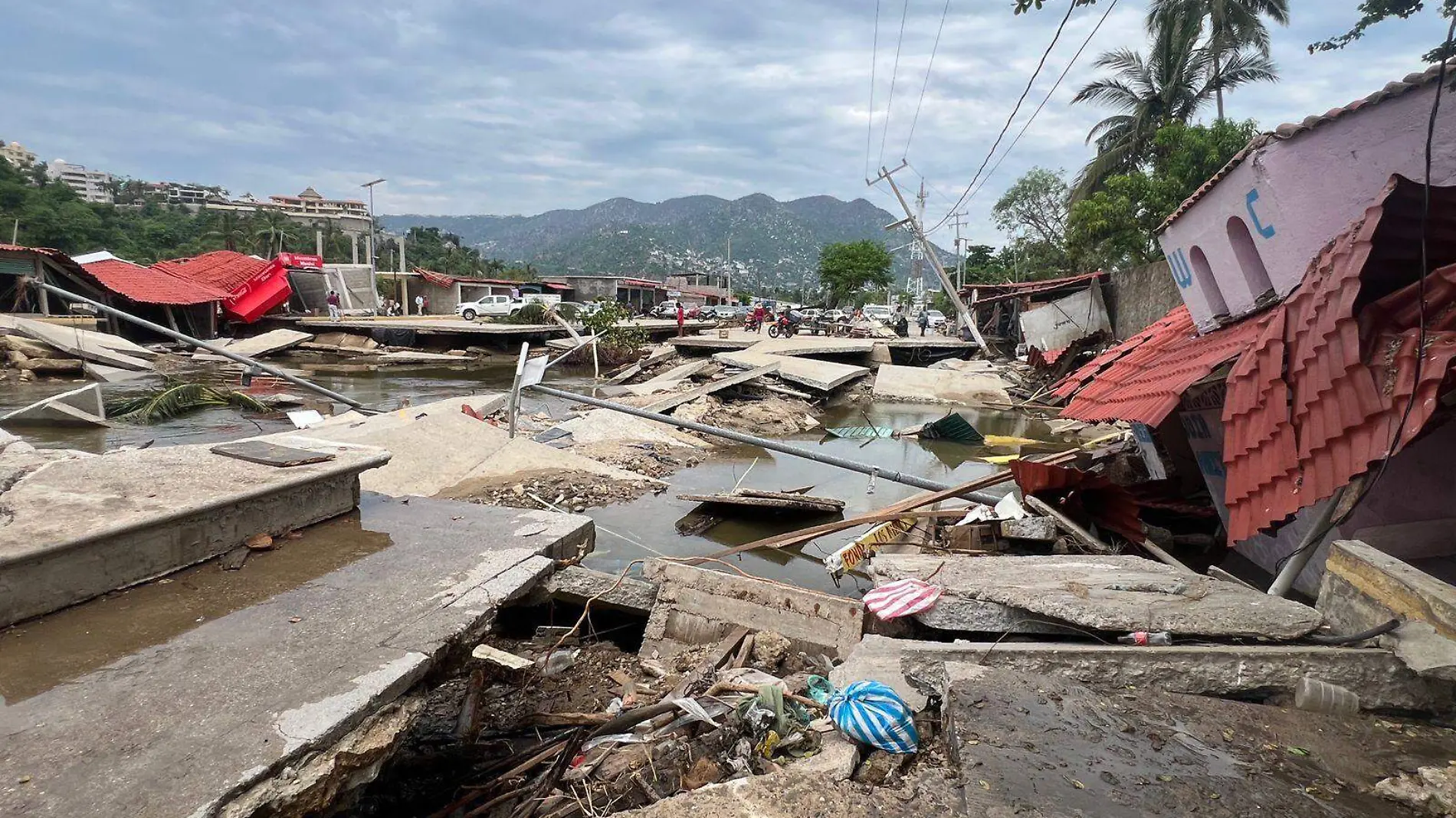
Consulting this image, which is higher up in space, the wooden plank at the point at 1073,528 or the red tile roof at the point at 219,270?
the red tile roof at the point at 219,270

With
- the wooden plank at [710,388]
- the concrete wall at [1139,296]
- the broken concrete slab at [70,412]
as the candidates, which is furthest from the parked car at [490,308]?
the concrete wall at [1139,296]

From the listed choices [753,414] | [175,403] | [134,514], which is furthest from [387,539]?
[175,403]

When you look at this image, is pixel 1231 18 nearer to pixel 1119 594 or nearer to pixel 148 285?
pixel 1119 594

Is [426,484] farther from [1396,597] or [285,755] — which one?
[1396,597]

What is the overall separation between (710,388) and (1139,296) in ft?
40.1

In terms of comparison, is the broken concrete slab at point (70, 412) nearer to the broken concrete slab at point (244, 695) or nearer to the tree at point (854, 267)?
the broken concrete slab at point (244, 695)

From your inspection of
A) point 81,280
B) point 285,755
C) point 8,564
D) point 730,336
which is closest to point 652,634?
point 285,755

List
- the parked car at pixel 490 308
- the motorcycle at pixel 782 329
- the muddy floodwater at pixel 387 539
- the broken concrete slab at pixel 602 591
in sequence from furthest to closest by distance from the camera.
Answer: the parked car at pixel 490 308
the motorcycle at pixel 782 329
the broken concrete slab at pixel 602 591
the muddy floodwater at pixel 387 539

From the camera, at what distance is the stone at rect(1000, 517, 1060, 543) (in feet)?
18.9

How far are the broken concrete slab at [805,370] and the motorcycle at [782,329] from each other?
8772mm

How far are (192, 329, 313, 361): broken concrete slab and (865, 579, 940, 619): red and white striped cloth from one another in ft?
77.2

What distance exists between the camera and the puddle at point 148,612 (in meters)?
2.54

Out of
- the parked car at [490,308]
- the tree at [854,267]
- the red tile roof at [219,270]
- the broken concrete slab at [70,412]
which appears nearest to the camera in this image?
the broken concrete slab at [70,412]

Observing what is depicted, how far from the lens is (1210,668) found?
10.7ft
